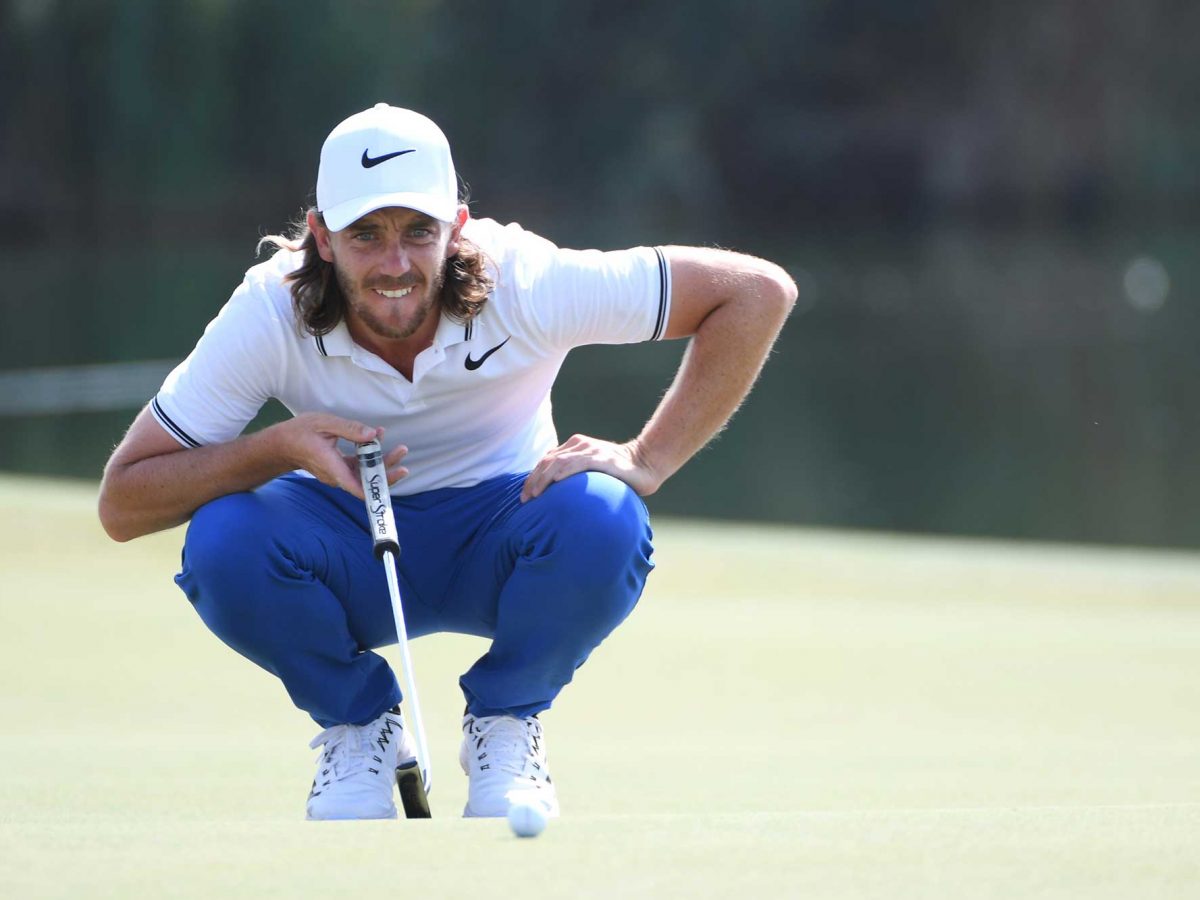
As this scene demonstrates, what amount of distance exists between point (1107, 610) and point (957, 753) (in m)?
2.07

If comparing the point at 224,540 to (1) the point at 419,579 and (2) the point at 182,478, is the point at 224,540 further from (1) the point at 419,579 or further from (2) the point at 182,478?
(1) the point at 419,579

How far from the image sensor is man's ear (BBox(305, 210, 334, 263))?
8.82 feet

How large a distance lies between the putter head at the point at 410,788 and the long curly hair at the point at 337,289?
64 centimetres

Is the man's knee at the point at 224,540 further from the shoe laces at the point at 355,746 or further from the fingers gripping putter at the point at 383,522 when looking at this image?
the shoe laces at the point at 355,746

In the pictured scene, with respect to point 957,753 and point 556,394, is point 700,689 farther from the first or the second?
point 556,394

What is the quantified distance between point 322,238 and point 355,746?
72cm

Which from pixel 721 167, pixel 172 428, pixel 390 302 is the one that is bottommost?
pixel 172 428

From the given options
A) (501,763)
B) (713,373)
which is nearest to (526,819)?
(501,763)

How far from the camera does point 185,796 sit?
8.77 ft

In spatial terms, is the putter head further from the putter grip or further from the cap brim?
the cap brim

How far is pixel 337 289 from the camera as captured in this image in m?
2.69

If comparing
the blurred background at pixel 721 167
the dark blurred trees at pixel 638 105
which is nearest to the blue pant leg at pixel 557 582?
the blurred background at pixel 721 167

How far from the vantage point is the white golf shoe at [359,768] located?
2.54 metres

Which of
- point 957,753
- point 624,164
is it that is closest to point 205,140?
point 624,164
